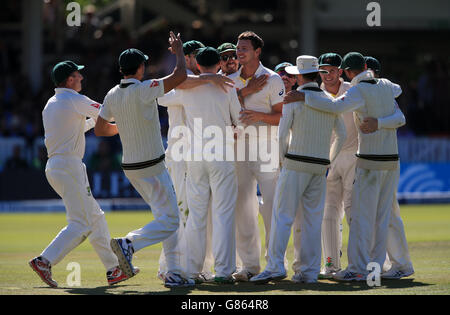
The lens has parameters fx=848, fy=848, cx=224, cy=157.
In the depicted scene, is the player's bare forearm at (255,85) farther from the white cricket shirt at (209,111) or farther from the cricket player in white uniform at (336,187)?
the cricket player in white uniform at (336,187)

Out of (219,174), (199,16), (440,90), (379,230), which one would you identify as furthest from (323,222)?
(199,16)

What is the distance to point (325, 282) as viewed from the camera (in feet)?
31.4

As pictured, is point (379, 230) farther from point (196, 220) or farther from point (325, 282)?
point (196, 220)

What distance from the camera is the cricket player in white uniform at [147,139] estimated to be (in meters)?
9.07

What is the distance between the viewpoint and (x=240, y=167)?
33.3ft

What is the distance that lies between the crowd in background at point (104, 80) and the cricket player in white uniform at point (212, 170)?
47.0 ft

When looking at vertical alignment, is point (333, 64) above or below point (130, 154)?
above

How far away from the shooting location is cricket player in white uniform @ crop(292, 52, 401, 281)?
9.64 meters

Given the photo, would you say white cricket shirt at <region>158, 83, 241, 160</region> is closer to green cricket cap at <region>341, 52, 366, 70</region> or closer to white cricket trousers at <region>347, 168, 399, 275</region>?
green cricket cap at <region>341, 52, 366, 70</region>

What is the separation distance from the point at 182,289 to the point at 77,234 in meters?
1.51


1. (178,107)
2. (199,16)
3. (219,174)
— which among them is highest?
(199,16)

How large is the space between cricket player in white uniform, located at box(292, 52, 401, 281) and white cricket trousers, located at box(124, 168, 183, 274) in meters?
2.01

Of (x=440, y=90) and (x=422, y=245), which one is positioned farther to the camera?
(x=440, y=90)

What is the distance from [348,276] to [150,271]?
104 inches
